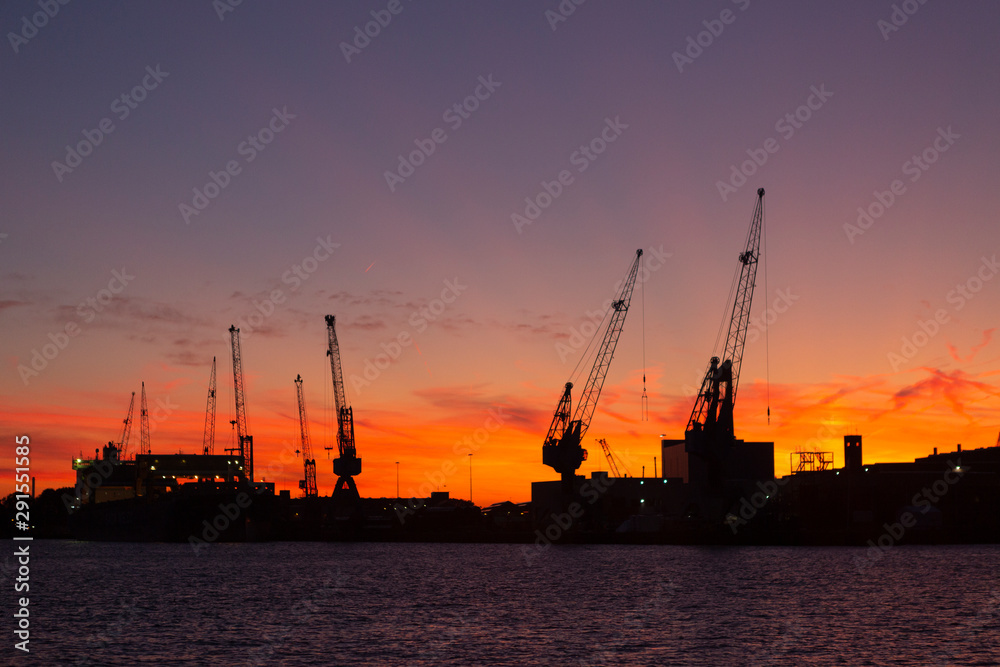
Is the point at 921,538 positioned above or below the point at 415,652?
below

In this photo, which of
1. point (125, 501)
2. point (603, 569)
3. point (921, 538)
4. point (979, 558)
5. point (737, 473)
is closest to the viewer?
point (603, 569)

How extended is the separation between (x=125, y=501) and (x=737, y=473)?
11235 centimetres

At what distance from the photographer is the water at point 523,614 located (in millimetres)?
43531

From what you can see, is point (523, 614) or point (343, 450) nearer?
point (523, 614)

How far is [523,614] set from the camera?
57.9m

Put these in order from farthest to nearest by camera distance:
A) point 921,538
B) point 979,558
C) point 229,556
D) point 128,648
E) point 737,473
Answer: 1. point 737,473
2. point 921,538
3. point 229,556
4. point 979,558
5. point 128,648

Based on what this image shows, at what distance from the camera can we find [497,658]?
139ft

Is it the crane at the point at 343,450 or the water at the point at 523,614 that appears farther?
the crane at the point at 343,450

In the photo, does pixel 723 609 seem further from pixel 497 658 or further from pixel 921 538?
pixel 921 538

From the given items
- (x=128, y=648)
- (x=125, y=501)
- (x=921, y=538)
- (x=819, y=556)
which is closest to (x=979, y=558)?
(x=819, y=556)

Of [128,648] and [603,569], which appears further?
[603,569]

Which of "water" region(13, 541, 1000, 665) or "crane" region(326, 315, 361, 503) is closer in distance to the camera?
"water" region(13, 541, 1000, 665)

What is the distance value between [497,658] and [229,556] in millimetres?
92348

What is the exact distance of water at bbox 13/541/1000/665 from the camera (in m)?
43.5
